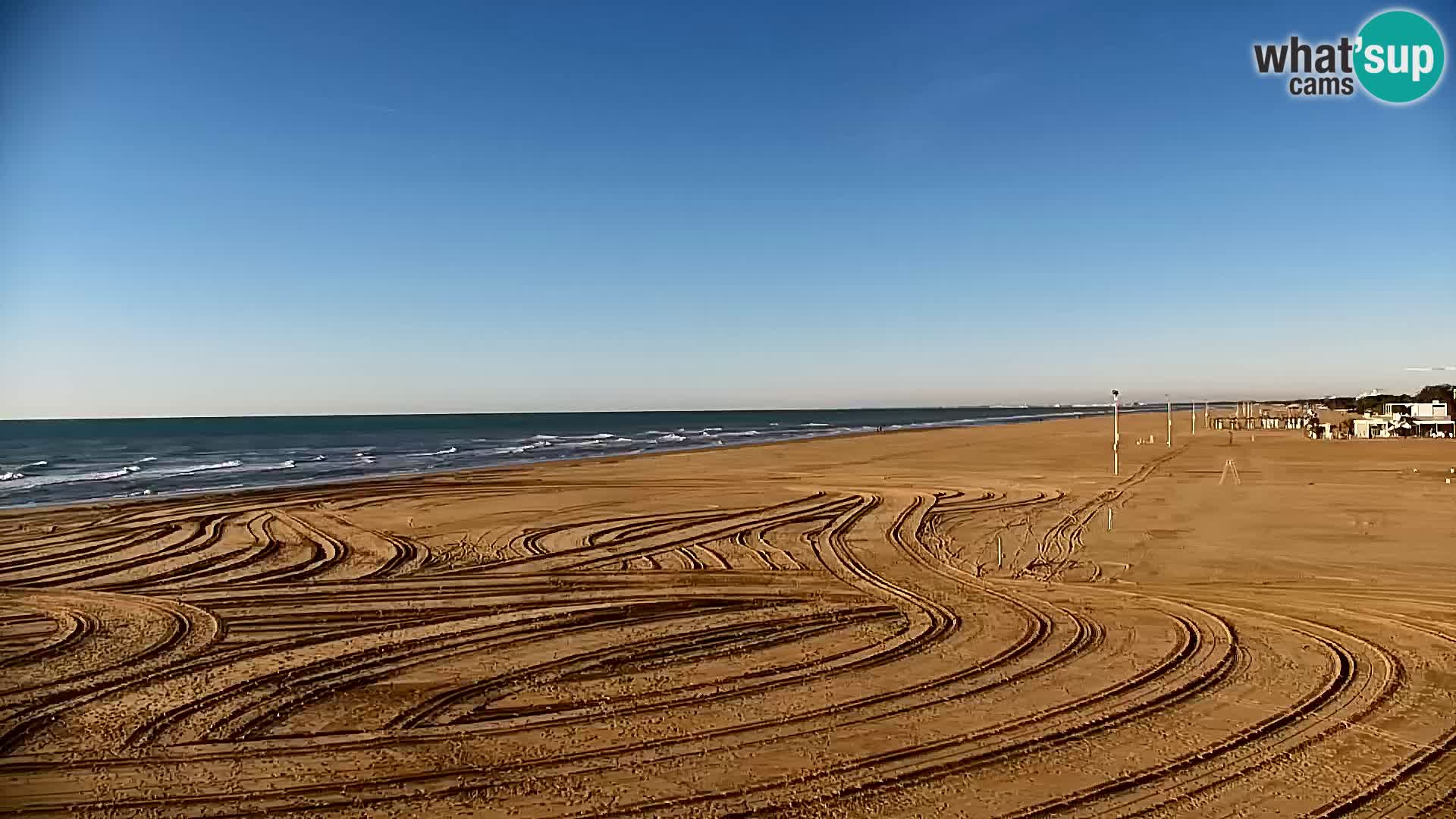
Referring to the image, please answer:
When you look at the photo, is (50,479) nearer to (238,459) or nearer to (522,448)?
(238,459)

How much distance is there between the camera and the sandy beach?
5.63 m

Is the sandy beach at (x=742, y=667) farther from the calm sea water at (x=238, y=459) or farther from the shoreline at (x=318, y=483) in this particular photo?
the calm sea water at (x=238, y=459)

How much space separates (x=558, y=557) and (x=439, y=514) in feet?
22.0

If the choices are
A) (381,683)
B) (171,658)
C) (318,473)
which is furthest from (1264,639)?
(318,473)

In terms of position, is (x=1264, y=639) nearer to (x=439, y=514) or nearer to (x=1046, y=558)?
(x=1046, y=558)

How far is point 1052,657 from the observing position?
8242mm

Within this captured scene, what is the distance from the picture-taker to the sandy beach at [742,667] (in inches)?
222

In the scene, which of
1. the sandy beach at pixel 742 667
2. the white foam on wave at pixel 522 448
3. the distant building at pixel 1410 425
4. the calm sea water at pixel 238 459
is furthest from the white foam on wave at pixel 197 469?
the distant building at pixel 1410 425

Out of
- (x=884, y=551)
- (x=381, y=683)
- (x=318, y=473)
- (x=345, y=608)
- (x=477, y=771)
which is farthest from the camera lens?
(x=318, y=473)

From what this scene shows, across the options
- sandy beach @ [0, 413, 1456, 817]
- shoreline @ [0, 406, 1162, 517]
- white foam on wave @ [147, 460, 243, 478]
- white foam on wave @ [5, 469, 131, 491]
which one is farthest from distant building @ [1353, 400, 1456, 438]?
white foam on wave @ [5, 469, 131, 491]

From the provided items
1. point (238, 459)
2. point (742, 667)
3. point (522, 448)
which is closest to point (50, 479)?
point (238, 459)

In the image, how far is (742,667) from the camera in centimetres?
805

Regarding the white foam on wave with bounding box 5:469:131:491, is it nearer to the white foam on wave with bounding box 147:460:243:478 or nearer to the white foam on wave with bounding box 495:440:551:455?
the white foam on wave with bounding box 147:460:243:478

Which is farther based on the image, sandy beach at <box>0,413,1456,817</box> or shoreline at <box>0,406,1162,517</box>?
shoreline at <box>0,406,1162,517</box>
